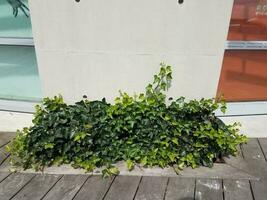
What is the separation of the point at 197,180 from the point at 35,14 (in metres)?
2.24

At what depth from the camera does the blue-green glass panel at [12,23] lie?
3.24 metres

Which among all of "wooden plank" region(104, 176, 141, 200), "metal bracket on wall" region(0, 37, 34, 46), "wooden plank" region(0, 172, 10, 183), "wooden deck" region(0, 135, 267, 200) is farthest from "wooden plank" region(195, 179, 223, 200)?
"metal bracket on wall" region(0, 37, 34, 46)

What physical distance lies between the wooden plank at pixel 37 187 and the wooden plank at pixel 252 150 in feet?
6.42

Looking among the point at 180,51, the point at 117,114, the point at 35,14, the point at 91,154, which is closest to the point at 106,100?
the point at 117,114

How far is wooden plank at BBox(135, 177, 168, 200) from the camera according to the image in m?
2.26

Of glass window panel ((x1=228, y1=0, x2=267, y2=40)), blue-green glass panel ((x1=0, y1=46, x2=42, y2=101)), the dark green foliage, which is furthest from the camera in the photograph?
blue-green glass panel ((x1=0, y1=46, x2=42, y2=101))

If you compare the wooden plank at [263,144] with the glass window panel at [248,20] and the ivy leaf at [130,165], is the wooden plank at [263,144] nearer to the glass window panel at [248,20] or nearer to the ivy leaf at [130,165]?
the glass window panel at [248,20]

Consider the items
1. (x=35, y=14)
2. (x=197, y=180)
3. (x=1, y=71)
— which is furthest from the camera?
(x=1, y=71)

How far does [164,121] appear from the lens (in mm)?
2631

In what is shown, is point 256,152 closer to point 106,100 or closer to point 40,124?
point 106,100

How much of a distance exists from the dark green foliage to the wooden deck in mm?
161

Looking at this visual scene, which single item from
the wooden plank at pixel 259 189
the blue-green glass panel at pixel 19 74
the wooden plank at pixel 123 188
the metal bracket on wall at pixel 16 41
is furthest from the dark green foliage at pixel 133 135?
the metal bracket on wall at pixel 16 41

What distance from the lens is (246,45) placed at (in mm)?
3162

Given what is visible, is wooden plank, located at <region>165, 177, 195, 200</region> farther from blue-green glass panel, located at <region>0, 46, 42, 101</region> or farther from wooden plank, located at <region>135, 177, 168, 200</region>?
blue-green glass panel, located at <region>0, 46, 42, 101</region>
